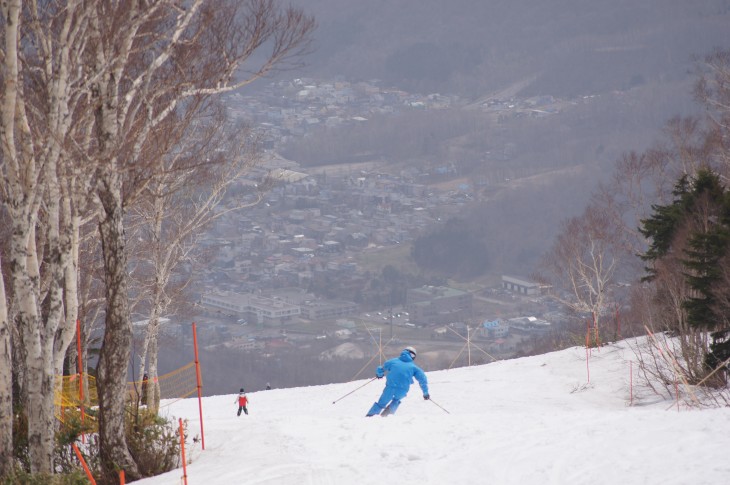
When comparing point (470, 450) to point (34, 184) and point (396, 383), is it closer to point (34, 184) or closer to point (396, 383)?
point (396, 383)

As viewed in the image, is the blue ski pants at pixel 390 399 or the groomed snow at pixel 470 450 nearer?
the groomed snow at pixel 470 450

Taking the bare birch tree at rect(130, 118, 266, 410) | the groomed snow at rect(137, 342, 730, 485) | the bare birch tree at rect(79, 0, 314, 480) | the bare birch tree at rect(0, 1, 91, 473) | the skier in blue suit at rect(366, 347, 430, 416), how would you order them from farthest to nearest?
the bare birch tree at rect(130, 118, 266, 410) < the skier in blue suit at rect(366, 347, 430, 416) < the bare birch tree at rect(79, 0, 314, 480) < the groomed snow at rect(137, 342, 730, 485) < the bare birch tree at rect(0, 1, 91, 473)

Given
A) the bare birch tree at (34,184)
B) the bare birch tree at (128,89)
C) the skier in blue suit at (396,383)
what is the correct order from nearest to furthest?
the bare birch tree at (34,184)
the bare birch tree at (128,89)
the skier in blue suit at (396,383)

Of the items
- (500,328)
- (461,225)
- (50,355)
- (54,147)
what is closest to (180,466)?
(50,355)

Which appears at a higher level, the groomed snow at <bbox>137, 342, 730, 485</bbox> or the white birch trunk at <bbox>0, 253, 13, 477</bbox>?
the white birch trunk at <bbox>0, 253, 13, 477</bbox>

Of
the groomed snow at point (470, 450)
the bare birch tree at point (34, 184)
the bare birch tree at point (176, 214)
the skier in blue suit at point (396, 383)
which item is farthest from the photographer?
the bare birch tree at point (176, 214)

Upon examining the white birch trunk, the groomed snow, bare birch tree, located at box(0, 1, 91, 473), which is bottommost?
the groomed snow

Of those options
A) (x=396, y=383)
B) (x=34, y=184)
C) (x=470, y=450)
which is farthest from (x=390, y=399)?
(x=34, y=184)

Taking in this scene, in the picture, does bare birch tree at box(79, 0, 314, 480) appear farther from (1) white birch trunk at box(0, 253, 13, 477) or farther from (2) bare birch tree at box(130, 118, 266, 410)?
(2) bare birch tree at box(130, 118, 266, 410)

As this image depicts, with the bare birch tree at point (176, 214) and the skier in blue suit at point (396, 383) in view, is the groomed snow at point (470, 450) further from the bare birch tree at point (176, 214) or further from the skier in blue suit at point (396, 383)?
the bare birch tree at point (176, 214)

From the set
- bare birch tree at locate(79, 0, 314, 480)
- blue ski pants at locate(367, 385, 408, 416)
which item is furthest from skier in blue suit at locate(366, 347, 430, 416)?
bare birch tree at locate(79, 0, 314, 480)

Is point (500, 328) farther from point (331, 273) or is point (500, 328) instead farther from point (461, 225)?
point (461, 225)

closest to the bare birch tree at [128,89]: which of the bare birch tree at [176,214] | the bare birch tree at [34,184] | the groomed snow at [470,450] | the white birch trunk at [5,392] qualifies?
the bare birch tree at [34,184]

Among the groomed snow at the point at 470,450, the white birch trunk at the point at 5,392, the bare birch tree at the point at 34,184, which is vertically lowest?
the groomed snow at the point at 470,450
